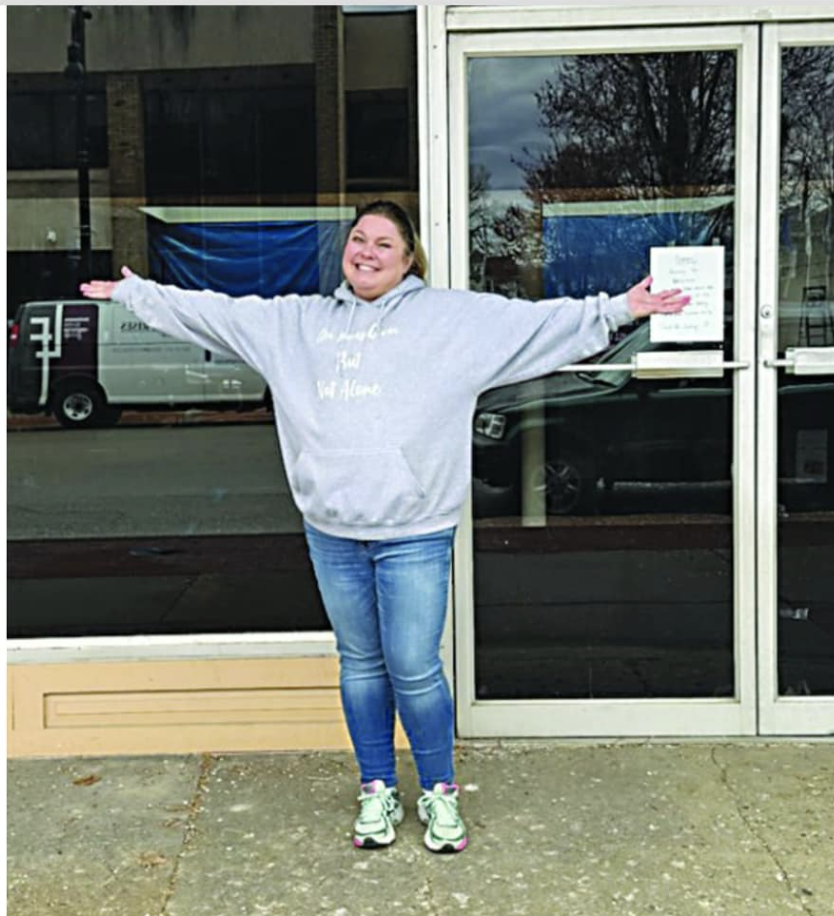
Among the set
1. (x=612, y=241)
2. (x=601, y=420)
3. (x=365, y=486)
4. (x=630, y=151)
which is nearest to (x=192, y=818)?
(x=365, y=486)

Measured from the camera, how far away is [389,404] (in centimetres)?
321

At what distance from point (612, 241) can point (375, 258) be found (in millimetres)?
1168

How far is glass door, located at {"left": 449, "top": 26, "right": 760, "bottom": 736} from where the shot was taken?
410 centimetres

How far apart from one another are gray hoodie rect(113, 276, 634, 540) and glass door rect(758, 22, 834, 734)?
43.1 inches

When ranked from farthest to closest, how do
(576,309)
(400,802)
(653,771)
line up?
(653,771)
(400,802)
(576,309)

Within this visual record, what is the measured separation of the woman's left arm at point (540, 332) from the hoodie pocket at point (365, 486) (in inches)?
13.3

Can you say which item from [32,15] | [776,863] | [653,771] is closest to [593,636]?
[653,771]

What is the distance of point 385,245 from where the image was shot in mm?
3318

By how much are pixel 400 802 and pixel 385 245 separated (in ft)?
5.50

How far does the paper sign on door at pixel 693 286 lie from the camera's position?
410 cm

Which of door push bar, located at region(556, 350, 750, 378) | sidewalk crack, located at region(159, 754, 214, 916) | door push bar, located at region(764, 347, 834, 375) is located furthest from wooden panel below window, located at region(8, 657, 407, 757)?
door push bar, located at region(764, 347, 834, 375)

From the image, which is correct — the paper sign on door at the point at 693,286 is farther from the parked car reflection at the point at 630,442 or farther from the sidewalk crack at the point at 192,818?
the sidewalk crack at the point at 192,818

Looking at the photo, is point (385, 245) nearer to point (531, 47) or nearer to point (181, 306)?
point (181, 306)

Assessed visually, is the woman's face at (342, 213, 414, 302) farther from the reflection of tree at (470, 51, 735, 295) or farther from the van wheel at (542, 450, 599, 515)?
the van wheel at (542, 450, 599, 515)
